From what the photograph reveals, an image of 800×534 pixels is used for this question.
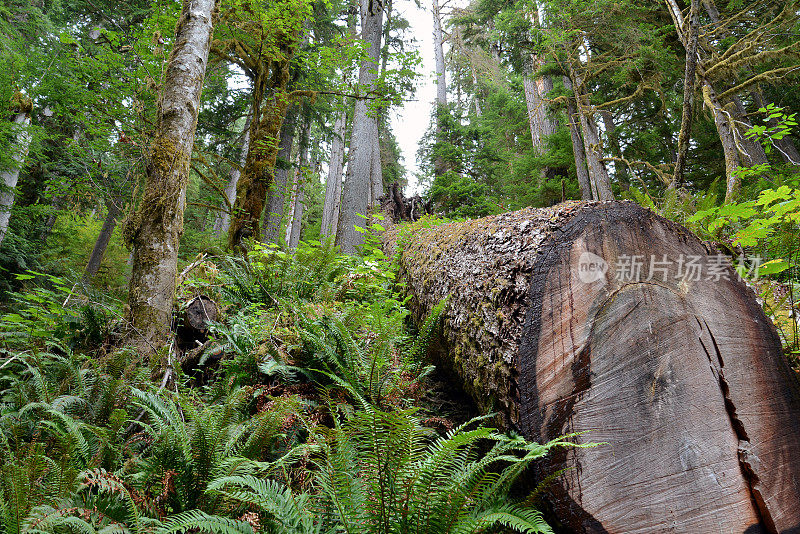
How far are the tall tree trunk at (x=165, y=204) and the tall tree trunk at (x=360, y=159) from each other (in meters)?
4.24

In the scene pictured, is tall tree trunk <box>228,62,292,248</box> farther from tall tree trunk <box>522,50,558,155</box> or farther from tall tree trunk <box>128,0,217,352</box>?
tall tree trunk <box>522,50,558,155</box>

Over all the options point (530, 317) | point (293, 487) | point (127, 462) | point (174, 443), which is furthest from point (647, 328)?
point (127, 462)

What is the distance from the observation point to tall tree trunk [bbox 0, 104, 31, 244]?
7.16 m

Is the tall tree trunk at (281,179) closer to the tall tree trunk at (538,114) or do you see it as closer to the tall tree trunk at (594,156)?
the tall tree trunk at (538,114)

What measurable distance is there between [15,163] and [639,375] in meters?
10.5

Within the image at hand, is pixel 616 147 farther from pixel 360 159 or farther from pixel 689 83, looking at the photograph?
pixel 360 159

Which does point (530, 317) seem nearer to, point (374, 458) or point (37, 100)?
point (374, 458)

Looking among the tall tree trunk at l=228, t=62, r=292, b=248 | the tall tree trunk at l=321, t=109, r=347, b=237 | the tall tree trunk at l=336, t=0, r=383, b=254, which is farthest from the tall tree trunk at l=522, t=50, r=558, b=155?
the tall tree trunk at l=321, t=109, r=347, b=237

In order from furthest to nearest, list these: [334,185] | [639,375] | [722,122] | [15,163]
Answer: [334,185], [15,163], [722,122], [639,375]

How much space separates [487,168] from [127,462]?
1190 centimetres

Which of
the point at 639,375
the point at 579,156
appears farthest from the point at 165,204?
the point at 579,156

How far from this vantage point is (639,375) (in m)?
1.73

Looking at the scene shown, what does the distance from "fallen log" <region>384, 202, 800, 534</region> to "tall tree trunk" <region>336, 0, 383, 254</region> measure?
5520 millimetres

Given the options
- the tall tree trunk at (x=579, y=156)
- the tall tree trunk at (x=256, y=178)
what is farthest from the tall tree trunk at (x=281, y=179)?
the tall tree trunk at (x=579, y=156)
